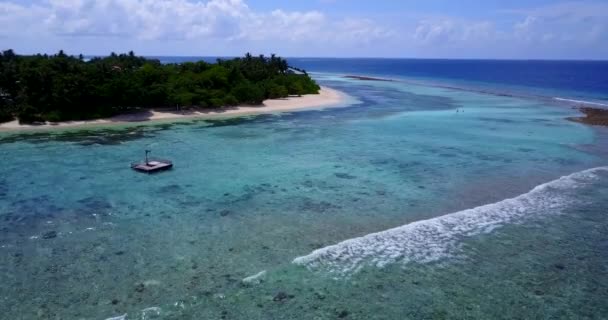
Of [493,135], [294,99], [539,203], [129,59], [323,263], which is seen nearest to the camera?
[323,263]

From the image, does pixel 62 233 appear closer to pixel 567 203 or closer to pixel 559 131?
pixel 567 203

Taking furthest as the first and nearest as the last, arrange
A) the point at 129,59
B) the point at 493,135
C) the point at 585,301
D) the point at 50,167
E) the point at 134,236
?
the point at 129,59, the point at 493,135, the point at 50,167, the point at 134,236, the point at 585,301

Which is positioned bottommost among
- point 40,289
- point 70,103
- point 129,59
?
point 40,289

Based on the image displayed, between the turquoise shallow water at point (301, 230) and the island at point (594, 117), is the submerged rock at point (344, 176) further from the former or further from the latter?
the island at point (594, 117)

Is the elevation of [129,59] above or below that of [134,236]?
above

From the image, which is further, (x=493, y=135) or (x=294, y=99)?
(x=294, y=99)

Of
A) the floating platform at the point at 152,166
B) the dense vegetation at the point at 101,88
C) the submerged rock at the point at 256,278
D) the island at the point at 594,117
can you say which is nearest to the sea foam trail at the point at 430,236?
the submerged rock at the point at 256,278

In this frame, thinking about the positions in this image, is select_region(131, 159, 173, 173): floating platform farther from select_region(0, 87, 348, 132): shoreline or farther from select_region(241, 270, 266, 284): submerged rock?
select_region(0, 87, 348, 132): shoreline

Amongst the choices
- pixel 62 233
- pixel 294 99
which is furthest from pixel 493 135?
pixel 62 233
